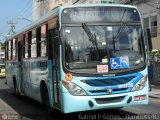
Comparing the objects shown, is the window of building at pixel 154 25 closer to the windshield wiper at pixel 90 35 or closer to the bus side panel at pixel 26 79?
the bus side panel at pixel 26 79

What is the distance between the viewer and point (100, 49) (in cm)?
1131

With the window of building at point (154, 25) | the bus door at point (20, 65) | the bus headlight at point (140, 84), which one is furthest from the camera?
the window of building at point (154, 25)

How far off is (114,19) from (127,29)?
434mm

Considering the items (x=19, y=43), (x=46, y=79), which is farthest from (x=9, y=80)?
(x=46, y=79)

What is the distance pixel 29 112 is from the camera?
1456 centimetres

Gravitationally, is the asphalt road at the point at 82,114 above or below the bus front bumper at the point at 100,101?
below

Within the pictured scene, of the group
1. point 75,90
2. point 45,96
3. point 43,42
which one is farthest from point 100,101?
point 43,42

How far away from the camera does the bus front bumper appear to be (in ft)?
36.0

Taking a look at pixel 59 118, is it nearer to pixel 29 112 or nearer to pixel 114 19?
pixel 29 112

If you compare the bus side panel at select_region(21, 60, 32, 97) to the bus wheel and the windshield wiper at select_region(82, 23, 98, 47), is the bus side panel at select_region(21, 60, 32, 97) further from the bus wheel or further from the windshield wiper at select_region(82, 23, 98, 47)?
the windshield wiper at select_region(82, 23, 98, 47)

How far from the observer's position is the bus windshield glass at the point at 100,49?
11.2 m

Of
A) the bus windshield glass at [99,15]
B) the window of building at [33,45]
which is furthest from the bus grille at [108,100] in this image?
the window of building at [33,45]

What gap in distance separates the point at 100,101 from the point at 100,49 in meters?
1.33

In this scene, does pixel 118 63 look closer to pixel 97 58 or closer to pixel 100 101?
pixel 97 58
